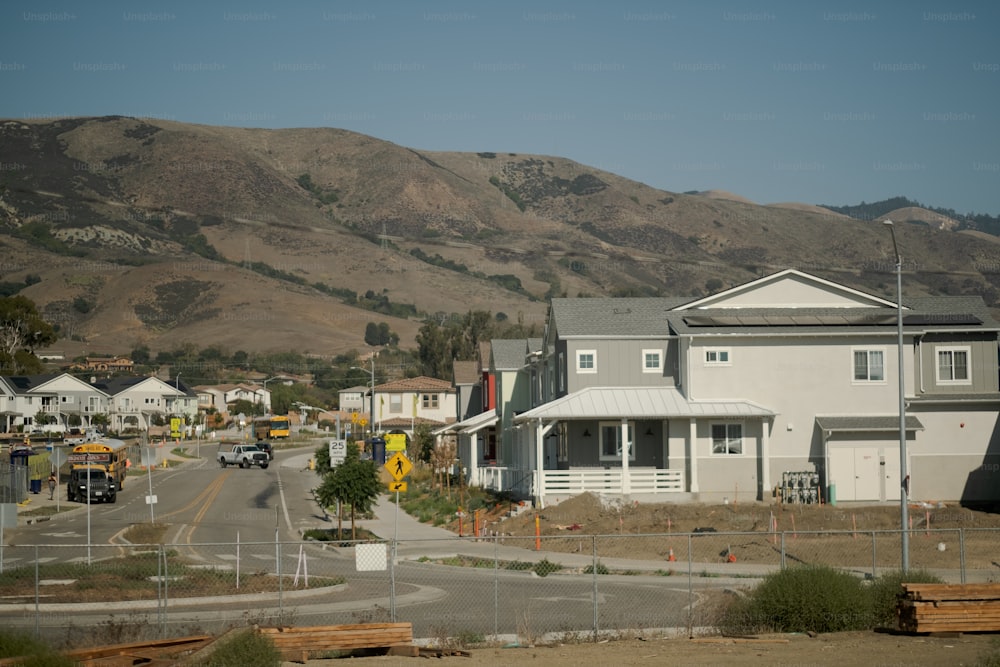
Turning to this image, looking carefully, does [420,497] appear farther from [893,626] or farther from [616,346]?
[893,626]

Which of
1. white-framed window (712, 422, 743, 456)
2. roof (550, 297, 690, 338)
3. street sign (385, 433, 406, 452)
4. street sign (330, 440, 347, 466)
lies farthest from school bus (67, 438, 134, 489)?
white-framed window (712, 422, 743, 456)

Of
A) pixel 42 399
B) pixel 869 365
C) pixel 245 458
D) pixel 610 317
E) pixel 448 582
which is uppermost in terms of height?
pixel 610 317

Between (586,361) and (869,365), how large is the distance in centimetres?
1081

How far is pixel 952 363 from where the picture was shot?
157 ft

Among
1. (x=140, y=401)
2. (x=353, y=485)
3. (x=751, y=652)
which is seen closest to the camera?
(x=751, y=652)

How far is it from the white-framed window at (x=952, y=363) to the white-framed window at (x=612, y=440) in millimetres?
12236

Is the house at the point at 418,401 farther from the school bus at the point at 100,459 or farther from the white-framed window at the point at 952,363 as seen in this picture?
the white-framed window at the point at 952,363

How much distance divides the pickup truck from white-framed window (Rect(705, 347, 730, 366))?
157ft

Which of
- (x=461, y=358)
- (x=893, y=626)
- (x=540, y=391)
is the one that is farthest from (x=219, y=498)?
(x=461, y=358)

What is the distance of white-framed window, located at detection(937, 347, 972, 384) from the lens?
157 feet

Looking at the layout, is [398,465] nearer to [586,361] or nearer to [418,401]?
[586,361]

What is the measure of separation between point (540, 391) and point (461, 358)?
77.3 meters

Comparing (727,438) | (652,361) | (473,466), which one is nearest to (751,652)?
(727,438)

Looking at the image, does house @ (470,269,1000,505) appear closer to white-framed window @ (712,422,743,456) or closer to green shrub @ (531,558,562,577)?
white-framed window @ (712,422,743,456)
